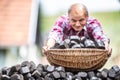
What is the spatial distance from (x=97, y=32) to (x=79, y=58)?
117mm

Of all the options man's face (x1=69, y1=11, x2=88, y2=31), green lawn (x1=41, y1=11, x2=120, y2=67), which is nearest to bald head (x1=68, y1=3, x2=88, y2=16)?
man's face (x1=69, y1=11, x2=88, y2=31)

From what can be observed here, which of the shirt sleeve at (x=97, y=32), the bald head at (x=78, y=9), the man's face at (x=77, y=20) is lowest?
the shirt sleeve at (x=97, y=32)

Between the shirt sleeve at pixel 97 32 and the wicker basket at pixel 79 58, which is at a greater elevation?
the shirt sleeve at pixel 97 32

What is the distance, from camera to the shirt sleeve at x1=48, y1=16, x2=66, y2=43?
4.53ft

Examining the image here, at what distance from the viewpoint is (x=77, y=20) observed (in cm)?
133

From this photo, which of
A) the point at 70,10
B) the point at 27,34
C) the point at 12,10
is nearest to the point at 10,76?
the point at 70,10

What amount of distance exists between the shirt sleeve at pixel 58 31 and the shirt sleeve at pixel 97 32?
98 millimetres

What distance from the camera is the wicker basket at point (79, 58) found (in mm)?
1303

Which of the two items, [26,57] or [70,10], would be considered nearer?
[70,10]

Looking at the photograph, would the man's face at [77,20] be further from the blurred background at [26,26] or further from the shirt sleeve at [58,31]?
the blurred background at [26,26]

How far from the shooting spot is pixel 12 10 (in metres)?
3.82

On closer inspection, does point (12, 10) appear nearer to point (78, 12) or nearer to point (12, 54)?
point (12, 54)

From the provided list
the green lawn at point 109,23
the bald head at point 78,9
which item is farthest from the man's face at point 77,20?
the green lawn at point 109,23

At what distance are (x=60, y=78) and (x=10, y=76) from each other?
154mm
